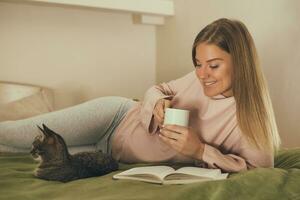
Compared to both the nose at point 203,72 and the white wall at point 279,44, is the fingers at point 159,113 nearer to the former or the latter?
the nose at point 203,72

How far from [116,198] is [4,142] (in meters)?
0.72

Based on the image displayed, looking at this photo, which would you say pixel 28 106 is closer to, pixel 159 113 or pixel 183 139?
pixel 159 113

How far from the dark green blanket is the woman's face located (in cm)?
30

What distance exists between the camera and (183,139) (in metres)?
1.20

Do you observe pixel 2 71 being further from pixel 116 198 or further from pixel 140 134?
pixel 116 198

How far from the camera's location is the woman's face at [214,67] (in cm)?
126

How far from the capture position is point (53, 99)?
231 centimetres

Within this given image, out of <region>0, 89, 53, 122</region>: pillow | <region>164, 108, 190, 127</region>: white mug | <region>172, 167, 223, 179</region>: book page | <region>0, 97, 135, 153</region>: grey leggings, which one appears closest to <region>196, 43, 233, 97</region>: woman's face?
<region>164, 108, 190, 127</region>: white mug

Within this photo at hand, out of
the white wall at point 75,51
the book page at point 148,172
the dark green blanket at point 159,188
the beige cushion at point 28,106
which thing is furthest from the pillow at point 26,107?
the book page at point 148,172

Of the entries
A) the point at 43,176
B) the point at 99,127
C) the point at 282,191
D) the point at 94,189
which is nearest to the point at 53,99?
the point at 99,127

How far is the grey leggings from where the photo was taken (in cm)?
145

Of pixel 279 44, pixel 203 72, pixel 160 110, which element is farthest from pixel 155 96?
pixel 279 44

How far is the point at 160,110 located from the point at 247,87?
0.28 metres

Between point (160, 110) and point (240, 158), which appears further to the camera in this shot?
point (160, 110)
